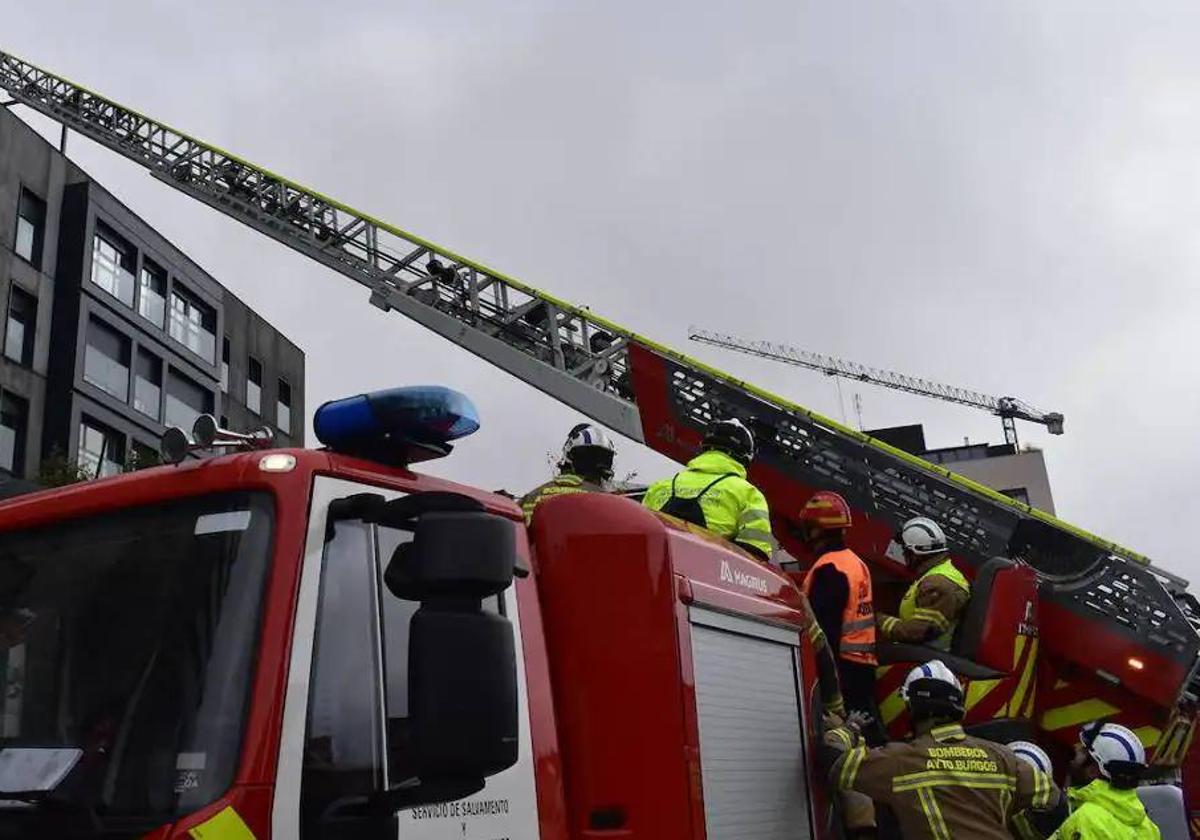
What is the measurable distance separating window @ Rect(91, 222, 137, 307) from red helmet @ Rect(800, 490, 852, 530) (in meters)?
29.3

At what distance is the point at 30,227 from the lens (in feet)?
96.5

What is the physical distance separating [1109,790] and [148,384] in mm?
32235

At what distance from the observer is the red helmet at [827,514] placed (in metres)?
5.17

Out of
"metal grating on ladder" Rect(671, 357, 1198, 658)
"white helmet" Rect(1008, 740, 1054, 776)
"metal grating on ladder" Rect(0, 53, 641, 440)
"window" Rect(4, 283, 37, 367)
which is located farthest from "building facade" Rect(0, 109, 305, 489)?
"white helmet" Rect(1008, 740, 1054, 776)

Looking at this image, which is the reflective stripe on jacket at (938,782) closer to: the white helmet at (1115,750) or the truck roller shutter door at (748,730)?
the truck roller shutter door at (748,730)

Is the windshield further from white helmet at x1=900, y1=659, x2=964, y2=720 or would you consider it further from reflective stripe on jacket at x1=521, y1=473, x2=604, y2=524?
white helmet at x1=900, y1=659, x2=964, y2=720

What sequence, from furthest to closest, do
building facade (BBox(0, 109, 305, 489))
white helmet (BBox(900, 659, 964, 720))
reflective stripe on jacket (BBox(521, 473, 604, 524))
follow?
building facade (BBox(0, 109, 305, 489)), white helmet (BBox(900, 659, 964, 720)), reflective stripe on jacket (BBox(521, 473, 604, 524))

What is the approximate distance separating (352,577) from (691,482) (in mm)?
2245

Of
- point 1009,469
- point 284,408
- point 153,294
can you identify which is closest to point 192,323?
point 153,294

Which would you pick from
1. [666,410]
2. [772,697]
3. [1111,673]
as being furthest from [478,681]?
[666,410]

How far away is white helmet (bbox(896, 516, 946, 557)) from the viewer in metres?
5.20

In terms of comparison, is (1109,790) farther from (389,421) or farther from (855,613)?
(389,421)

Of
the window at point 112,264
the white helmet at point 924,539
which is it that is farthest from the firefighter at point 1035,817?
the window at point 112,264

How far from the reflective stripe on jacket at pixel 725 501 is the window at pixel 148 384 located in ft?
101
